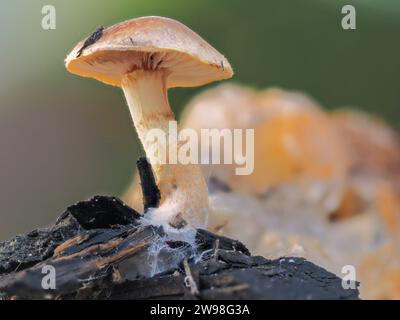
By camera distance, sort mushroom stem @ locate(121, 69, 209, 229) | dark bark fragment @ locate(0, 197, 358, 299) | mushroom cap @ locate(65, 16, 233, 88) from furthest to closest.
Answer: mushroom stem @ locate(121, 69, 209, 229), mushroom cap @ locate(65, 16, 233, 88), dark bark fragment @ locate(0, 197, 358, 299)

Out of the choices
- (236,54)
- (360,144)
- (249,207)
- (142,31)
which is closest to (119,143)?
(236,54)

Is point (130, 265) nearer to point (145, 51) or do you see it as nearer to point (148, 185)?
point (148, 185)

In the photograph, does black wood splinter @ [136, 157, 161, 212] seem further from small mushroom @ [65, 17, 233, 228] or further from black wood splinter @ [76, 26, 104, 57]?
black wood splinter @ [76, 26, 104, 57]

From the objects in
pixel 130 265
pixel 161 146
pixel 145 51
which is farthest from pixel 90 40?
pixel 130 265

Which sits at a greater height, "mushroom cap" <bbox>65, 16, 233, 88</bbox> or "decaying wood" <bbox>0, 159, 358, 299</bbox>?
"mushroom cap" <bbox>65, 16, 233, 88</bbox>

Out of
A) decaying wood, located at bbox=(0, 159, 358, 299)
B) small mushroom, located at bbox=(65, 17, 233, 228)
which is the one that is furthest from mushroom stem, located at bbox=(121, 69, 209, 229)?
decaying wood, located at bbox=(0, 159, 358, 299)

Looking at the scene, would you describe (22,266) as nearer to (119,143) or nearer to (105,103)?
(119,143)

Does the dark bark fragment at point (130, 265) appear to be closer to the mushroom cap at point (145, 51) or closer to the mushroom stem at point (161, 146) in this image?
the mushroom stem at point (161, 146)
